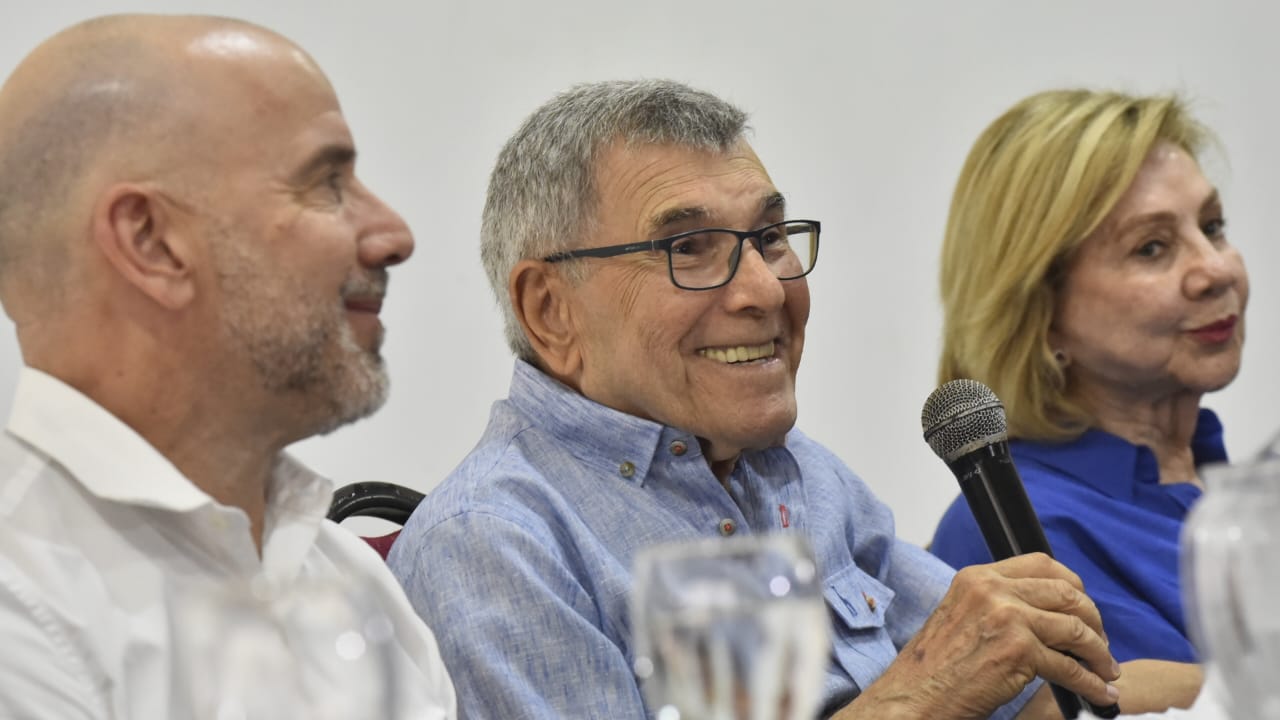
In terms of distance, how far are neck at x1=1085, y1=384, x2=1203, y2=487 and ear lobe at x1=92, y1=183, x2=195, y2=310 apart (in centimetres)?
158

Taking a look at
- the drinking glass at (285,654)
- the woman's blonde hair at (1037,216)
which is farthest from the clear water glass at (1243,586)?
the woman's blonde hair at (1037,216)

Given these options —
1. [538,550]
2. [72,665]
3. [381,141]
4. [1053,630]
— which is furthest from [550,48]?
[72,665]

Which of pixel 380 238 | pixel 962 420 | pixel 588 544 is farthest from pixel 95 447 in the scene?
pixel 962 420

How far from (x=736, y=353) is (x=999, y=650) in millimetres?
456

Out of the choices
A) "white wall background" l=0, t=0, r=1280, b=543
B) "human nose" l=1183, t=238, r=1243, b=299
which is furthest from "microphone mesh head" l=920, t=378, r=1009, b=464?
"white wall background" l=0, t=0, r=1280, b=543

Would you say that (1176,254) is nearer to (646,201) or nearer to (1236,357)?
(1236,357)

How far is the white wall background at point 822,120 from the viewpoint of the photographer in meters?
2.51

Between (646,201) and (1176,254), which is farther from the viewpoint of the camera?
(1176,254)

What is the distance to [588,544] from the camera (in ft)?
4.99

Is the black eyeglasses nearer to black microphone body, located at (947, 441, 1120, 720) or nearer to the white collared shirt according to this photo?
black microphone body, located at (947, 441, 1120, 720)

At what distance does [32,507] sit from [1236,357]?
6.01ft

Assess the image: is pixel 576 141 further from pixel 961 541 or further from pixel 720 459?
pixel 961 541

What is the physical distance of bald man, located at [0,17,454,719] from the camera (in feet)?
3.52

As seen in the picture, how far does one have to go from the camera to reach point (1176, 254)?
7.51 ft
